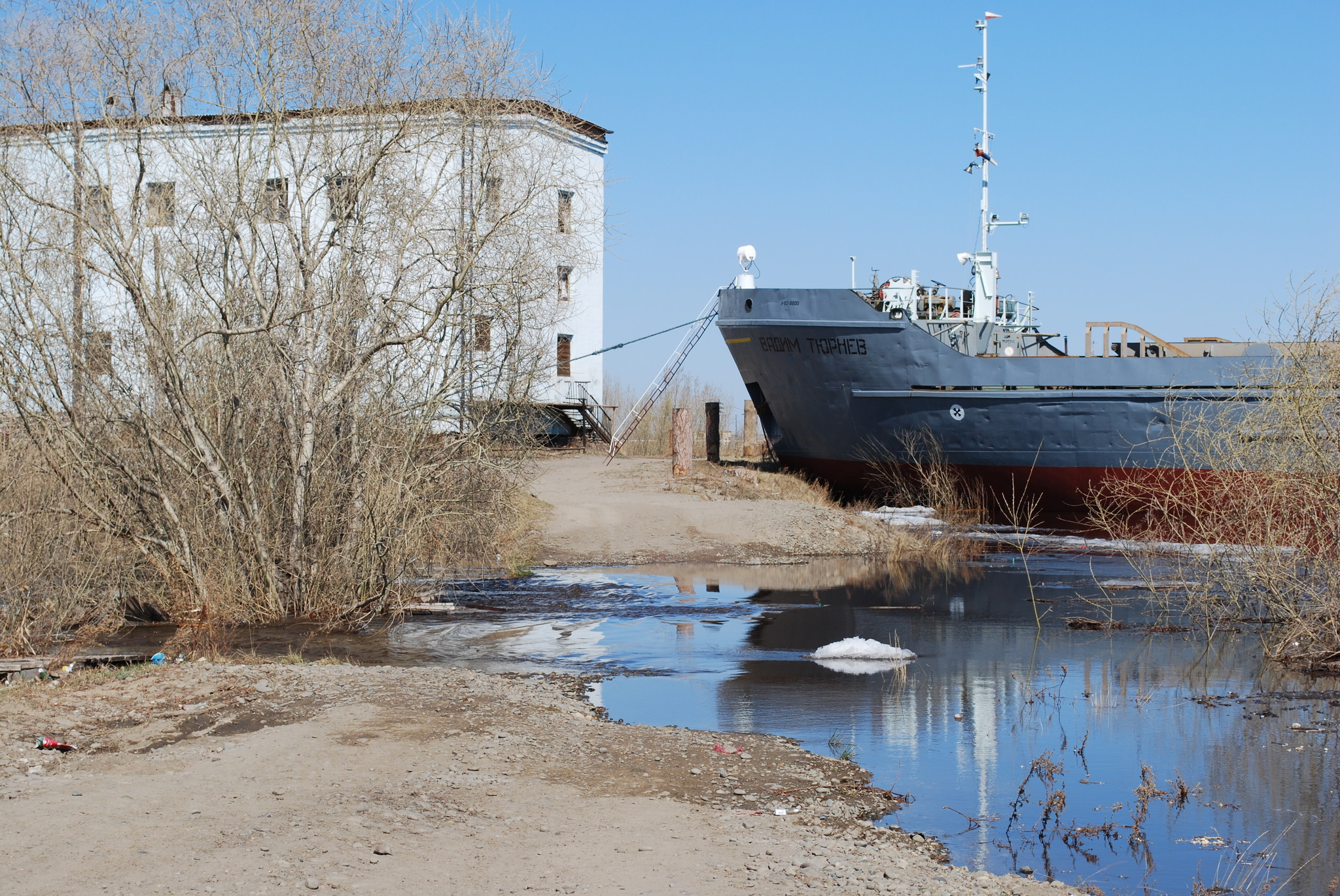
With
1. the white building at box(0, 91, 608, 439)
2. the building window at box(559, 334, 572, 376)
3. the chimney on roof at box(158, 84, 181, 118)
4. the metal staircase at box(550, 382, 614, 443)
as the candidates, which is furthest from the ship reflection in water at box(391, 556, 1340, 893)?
the building window at box(559, 334, 572, 376)

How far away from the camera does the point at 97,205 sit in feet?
35.1

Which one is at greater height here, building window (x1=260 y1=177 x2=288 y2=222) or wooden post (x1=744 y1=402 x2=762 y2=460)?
building window (x1=260 y1=177 x2=288 y2=222)

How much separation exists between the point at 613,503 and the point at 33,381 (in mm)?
10899

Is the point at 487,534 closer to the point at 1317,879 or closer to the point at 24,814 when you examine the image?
the point at 24,814

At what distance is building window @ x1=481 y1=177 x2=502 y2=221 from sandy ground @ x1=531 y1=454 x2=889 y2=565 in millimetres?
6607

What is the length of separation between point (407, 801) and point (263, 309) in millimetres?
6546

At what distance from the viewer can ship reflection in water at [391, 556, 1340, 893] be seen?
5.80m

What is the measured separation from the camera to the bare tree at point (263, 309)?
10734 millimetres

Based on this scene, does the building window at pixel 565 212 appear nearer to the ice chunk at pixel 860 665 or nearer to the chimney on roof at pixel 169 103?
the chimney on roof at pixel 169 103

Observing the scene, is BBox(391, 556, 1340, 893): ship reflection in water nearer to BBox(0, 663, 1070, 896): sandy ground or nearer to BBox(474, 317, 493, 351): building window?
BBox(0, 663, 1070, 896): sandy ground

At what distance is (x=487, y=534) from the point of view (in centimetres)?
1541

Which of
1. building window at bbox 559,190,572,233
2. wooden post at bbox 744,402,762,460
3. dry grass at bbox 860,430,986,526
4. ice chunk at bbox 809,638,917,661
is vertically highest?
building window at bbox 559,190,572,233

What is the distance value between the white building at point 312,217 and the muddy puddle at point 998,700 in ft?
10.1

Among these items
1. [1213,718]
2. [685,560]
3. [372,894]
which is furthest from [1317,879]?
[685,560]
